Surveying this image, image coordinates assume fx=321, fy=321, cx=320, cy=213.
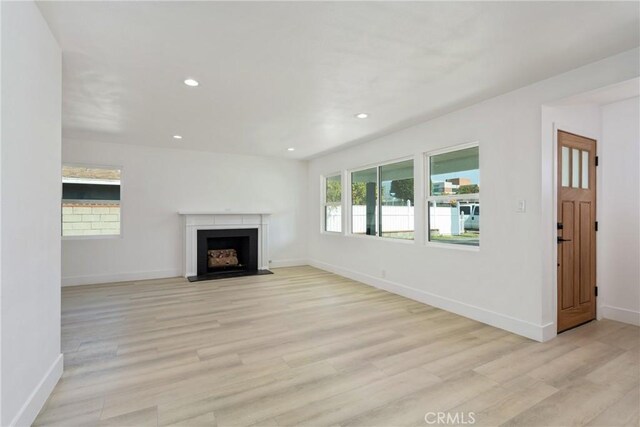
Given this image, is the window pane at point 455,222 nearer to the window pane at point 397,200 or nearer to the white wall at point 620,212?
the window pane at point 397,200

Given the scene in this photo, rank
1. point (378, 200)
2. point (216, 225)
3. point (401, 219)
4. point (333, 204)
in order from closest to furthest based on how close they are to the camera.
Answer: point (401, 219) < point (378, 200) < point (216, 225) < point (333, 204)

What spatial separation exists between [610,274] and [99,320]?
232 inches

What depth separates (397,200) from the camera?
5059mm

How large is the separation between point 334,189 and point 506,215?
376 centimetres

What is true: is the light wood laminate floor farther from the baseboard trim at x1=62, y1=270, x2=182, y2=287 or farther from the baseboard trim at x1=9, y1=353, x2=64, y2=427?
the baseboard trim at x1=62, y1=270, x2=182, y2=287

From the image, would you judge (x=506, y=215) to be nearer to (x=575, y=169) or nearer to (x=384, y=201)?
(x=575, y=169)

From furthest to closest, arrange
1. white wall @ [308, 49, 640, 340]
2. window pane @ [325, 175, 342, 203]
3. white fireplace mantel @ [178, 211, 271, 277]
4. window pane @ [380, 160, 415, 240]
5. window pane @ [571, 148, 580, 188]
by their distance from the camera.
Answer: window pane @ [325, 175, 342, 203]
white fireplace mantel @ [178, 211, 271, 277]
window pane @ [380, 160, 415, 240]
window pane @ [571, 148, 580, 188]
white wall @ [308, 49, 640, 340]

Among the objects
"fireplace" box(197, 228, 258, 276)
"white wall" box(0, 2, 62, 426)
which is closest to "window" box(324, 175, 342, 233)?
"fireplace" box(197, 228, 258, 276)

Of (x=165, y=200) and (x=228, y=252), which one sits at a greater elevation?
(x=165, y=200)

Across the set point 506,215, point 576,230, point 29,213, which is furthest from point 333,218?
point 29,213

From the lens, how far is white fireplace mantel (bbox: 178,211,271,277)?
6047 millimetres

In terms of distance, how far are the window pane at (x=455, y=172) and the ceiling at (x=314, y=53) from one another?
60 centimetres

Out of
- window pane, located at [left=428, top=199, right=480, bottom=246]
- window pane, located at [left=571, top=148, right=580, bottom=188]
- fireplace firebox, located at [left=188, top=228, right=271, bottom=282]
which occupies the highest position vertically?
window pane, located at [left=571, top=148, right=580, bottom=188]

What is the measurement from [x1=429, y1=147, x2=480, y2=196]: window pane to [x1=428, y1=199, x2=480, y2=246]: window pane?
0.51ft
